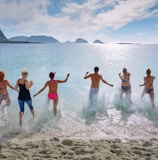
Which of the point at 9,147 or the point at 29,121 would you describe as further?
the point at 29,121

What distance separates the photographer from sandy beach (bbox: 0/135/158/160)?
4848 mm

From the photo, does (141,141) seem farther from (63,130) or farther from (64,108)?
(64,108)

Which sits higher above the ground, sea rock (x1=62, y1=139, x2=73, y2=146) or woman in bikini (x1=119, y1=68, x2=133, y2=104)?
woman in bikini (x1=119, y1=68, x2=133, y2=104)

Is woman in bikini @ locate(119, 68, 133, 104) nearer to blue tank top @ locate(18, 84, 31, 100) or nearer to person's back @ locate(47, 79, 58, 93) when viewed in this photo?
person's back @ locate(47, 79, 58, 93)

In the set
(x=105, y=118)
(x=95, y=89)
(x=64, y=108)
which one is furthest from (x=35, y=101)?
(x=105, y=118)

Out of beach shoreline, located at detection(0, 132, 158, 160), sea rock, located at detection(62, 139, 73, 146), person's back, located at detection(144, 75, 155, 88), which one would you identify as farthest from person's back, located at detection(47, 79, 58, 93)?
person's back, located at detection(144, 75, 155, 88)

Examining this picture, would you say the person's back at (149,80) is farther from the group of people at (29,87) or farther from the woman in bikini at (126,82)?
the woman in bikini at (126,82)

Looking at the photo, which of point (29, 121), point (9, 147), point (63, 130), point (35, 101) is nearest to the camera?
point (9, 147)

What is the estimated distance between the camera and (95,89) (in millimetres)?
9148

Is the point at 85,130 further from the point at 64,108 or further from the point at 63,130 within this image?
the point at 64,108

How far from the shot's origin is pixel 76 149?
204 inches

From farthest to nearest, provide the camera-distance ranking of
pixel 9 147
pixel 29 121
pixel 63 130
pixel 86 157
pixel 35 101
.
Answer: pixel 35 101 → pixel 29 121 → pixel 63 130 → pixel 9 147 → pixel 86 157

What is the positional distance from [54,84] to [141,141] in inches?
135

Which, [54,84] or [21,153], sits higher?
[54,84]
